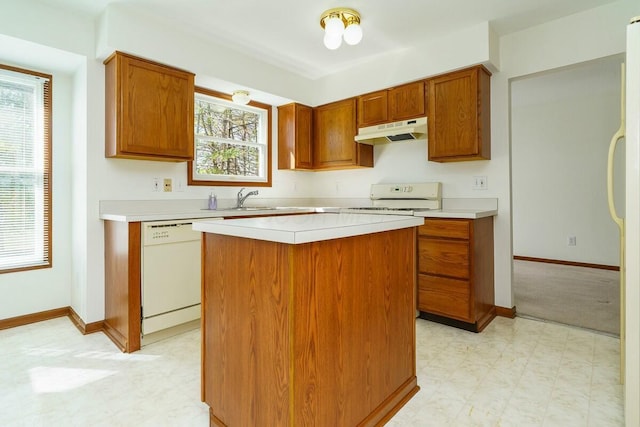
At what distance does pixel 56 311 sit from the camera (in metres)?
2.92

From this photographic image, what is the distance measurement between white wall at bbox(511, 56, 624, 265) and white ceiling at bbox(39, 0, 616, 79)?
1823 mm

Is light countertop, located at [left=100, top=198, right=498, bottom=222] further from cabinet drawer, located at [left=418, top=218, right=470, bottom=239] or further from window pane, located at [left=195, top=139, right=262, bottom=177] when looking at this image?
window pane, located at [left=195, top=139, right=262, bottom=177]

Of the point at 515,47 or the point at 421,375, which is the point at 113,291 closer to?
the point at 421,375

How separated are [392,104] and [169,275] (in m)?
2.54

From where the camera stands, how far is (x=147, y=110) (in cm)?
263

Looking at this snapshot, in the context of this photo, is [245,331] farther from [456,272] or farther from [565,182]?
[565,182]

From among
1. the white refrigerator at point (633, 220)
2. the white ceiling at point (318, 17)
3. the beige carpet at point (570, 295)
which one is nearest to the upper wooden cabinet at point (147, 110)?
the white ceiling at point (318, 17)

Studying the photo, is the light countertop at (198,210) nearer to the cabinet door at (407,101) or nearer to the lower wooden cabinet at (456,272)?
the lower wooden cabinet at (456,272)

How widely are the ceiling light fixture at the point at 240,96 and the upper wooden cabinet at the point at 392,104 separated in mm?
1192

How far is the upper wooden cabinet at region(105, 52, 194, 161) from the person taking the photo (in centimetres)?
252

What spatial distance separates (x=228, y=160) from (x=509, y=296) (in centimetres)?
302

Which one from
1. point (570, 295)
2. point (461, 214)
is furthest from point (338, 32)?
point (570, 295)

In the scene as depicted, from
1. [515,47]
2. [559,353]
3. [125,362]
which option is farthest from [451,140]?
[125,362]

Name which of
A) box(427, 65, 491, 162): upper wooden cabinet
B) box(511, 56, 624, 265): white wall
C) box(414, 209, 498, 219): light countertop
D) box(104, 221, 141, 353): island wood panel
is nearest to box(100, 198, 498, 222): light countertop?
box(414, 209, 498, 219): light countertop
